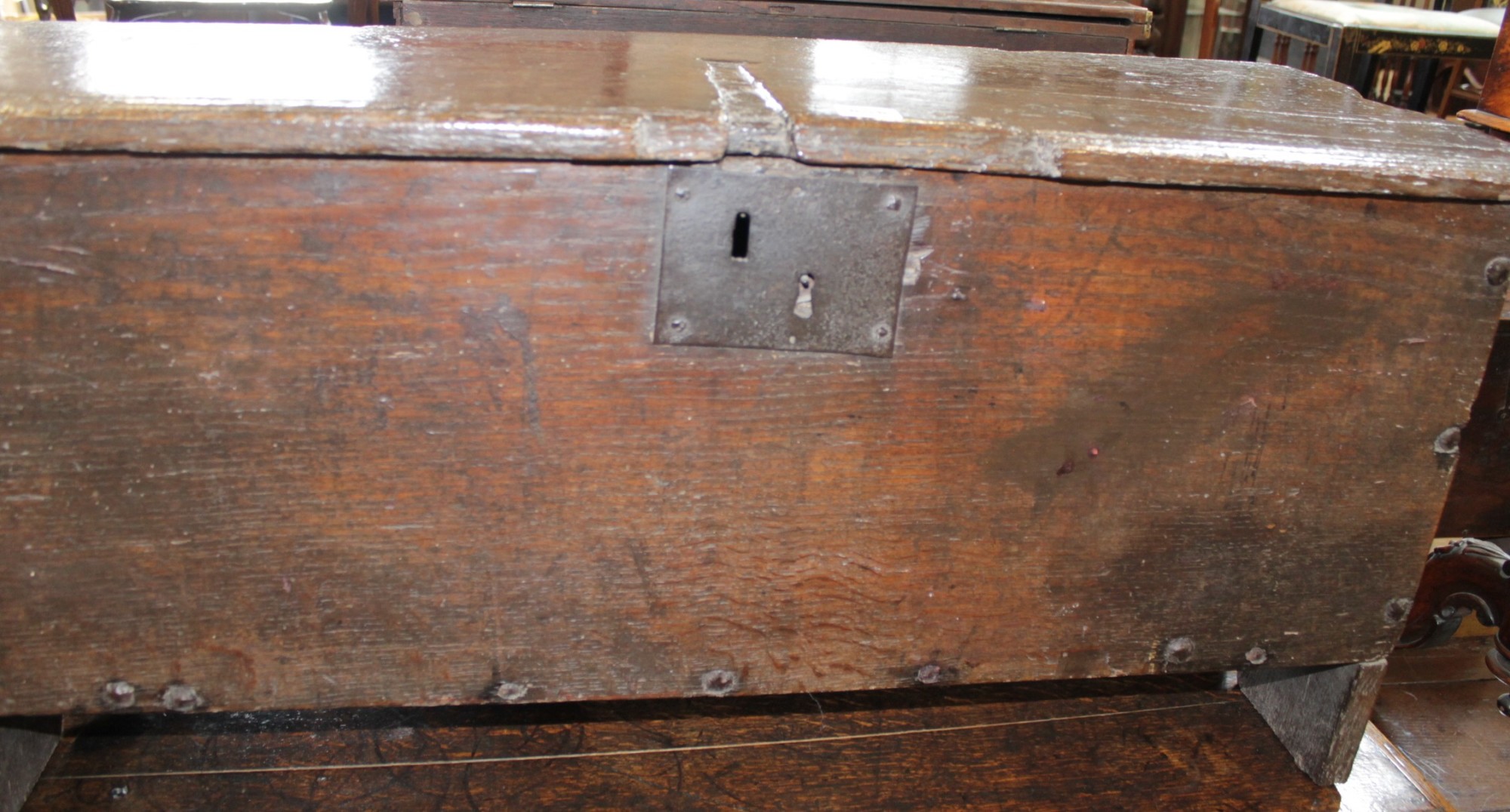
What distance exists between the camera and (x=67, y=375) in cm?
81

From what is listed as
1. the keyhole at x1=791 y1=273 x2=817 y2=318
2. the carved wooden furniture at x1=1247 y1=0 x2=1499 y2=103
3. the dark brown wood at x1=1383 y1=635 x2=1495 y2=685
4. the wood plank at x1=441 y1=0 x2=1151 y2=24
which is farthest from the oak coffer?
the carved wooden furniture at x1=1247 y1=0 x2=1499 y2=103

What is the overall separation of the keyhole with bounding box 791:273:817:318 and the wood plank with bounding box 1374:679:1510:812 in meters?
0.83

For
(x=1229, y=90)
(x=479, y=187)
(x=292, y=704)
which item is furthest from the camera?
(x=1229, y=90)

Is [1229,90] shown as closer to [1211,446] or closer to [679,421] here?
[1211,446]

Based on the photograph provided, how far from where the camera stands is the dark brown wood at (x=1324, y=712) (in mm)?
1107

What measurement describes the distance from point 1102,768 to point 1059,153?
2.10 ft

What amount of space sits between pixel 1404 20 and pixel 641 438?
2942mm

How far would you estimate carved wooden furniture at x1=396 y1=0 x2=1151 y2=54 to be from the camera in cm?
194

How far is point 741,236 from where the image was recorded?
84 cm

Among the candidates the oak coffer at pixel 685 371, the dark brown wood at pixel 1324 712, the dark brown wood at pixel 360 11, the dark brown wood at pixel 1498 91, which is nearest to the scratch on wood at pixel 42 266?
the oak coffer at pixel 685 371

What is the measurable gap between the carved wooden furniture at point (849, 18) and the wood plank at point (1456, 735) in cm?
132

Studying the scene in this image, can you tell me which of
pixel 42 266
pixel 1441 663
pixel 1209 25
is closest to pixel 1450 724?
pixel 1441 663

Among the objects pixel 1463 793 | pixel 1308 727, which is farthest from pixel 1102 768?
pixel 1463 793

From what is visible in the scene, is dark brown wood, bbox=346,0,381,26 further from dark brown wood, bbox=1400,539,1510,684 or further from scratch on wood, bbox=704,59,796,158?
dark brown wood, bbox=1400,539,1510,684
